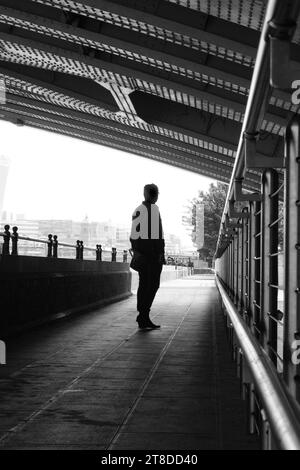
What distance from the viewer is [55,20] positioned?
52.6 feet

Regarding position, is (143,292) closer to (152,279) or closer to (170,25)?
(152,279)

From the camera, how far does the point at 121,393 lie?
5359 millimetres

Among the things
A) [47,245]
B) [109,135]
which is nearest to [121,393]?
[47,245]

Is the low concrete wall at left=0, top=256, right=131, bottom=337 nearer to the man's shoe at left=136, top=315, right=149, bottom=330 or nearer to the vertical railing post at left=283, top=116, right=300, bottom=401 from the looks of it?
the man's shoe at left=136, top=315, right=149, bottom=330

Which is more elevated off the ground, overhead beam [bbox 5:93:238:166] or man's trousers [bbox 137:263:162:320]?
overhead beam [bbox 5:93:238:166]

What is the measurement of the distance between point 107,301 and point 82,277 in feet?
7.99

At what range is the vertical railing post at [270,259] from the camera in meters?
3.81

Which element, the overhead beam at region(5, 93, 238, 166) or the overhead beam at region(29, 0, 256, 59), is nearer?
the overhead beam at region(29, 0, 256, 59)

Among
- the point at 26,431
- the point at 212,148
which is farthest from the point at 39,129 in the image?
the point at 26,431

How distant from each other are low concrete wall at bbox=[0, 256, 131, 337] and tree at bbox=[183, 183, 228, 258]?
68022 mm

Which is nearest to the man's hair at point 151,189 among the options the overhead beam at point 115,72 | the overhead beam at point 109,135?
the overhead beam at point 115,72

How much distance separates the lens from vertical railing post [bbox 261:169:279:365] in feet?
12.5

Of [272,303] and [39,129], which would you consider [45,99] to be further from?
[272,303]

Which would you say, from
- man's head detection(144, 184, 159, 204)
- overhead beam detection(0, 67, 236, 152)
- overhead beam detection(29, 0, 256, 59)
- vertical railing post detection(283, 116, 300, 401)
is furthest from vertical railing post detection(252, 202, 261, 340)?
overhead beam detection(0, 67, 236, 152)
